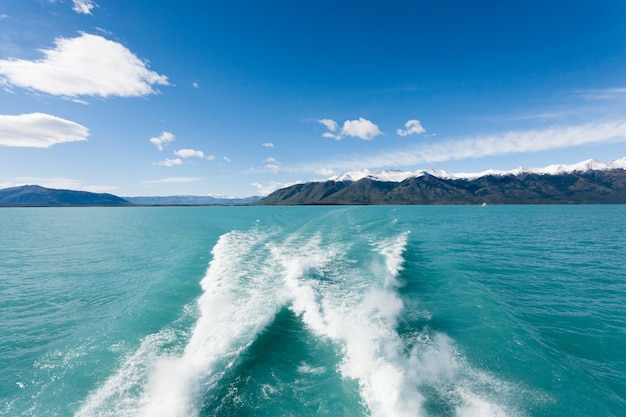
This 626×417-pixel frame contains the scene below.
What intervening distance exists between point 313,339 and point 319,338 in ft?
1.08

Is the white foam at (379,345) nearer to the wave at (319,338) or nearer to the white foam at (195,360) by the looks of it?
the wave at (319,338)

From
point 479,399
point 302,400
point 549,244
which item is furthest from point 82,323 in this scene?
point 549,244

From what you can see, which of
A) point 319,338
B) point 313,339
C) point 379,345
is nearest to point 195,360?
point 313,339

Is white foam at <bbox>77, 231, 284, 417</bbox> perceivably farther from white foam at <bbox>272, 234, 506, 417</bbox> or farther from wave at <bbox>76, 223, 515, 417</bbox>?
white foam at <bbox>272, 234, 506, 417</bbox>

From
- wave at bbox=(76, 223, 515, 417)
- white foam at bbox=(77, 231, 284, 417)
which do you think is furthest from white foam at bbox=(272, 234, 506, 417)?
white foam at bbox=(77, 231, 284, 417)

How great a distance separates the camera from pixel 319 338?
14414 millimetres

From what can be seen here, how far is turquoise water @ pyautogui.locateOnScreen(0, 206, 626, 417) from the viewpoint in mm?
10242

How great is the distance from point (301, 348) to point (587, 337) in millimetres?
15960

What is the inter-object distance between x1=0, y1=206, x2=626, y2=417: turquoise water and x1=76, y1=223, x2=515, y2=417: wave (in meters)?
0.08

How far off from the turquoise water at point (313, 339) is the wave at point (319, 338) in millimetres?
78

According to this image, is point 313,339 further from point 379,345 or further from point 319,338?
point 379,345

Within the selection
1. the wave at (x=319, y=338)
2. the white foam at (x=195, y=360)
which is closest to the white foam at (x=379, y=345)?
the wave at (x=319, y=338)

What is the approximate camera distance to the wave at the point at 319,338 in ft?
32.6

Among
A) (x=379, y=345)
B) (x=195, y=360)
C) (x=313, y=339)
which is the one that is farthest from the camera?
(x=313, y=339)
